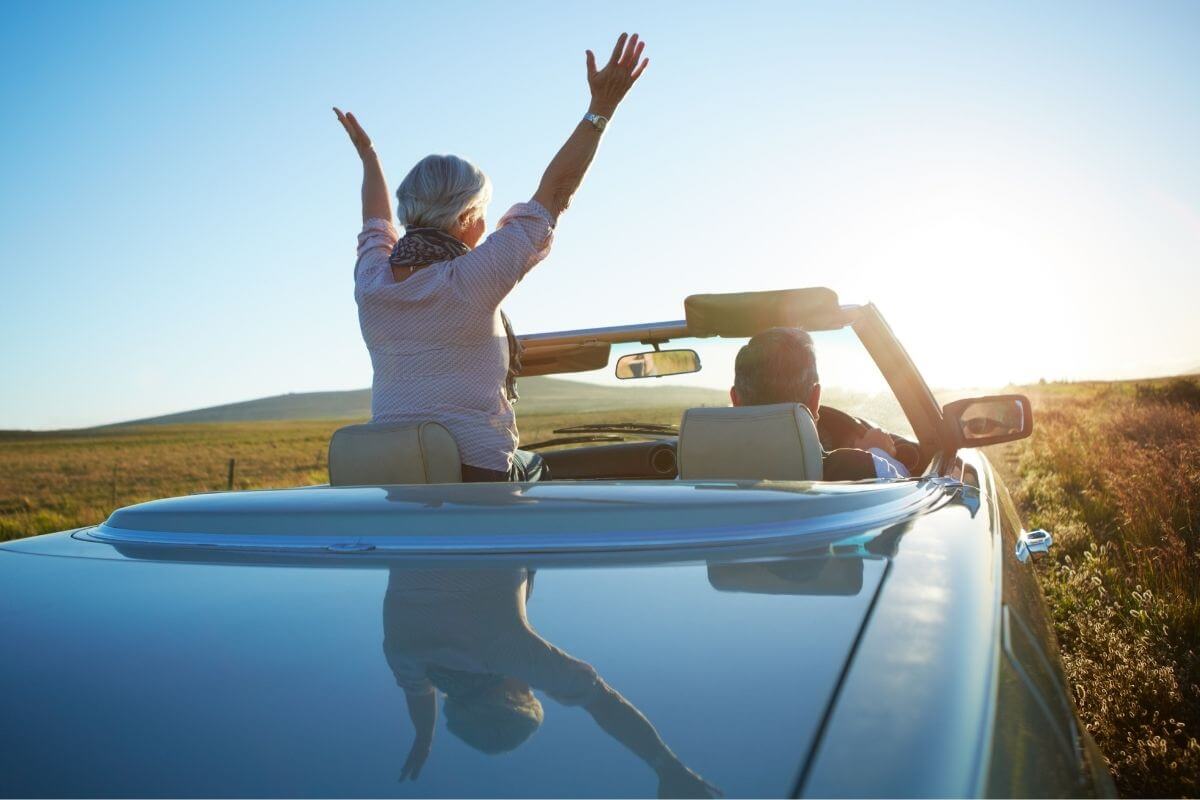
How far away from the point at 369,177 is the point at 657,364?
5.29ft

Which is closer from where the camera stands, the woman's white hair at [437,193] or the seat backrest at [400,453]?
the seat backrest at [400,453]

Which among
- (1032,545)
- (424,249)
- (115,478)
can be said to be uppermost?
(424,249)

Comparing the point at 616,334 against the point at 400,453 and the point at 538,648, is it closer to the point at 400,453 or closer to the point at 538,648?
the point at 400,453

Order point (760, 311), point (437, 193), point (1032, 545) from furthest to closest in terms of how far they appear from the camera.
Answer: point (760, 311) < point (437, 193) < point (1032, 545)

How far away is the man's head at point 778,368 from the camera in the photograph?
3.47 meters

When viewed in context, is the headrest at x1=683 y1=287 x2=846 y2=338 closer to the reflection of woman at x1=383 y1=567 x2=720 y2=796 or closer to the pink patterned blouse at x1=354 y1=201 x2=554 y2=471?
the pink patterned blouse at x1=354 y1=201 x2=554 y2=471

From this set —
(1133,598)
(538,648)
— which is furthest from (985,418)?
(538,648)

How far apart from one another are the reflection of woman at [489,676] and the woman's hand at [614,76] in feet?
7.07

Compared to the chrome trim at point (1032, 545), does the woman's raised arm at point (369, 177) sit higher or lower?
higher

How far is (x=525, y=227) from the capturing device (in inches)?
122

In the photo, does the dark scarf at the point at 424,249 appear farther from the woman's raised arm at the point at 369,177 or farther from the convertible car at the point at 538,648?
the convertible car at the point at 538,648

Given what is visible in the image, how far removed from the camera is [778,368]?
3477 millimetres

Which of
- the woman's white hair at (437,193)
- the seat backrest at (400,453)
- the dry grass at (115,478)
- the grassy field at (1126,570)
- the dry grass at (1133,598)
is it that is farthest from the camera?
the dry grass at (115,478)

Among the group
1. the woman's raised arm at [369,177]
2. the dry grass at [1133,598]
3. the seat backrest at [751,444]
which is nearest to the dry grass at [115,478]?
the dry grass at [1133,598]
